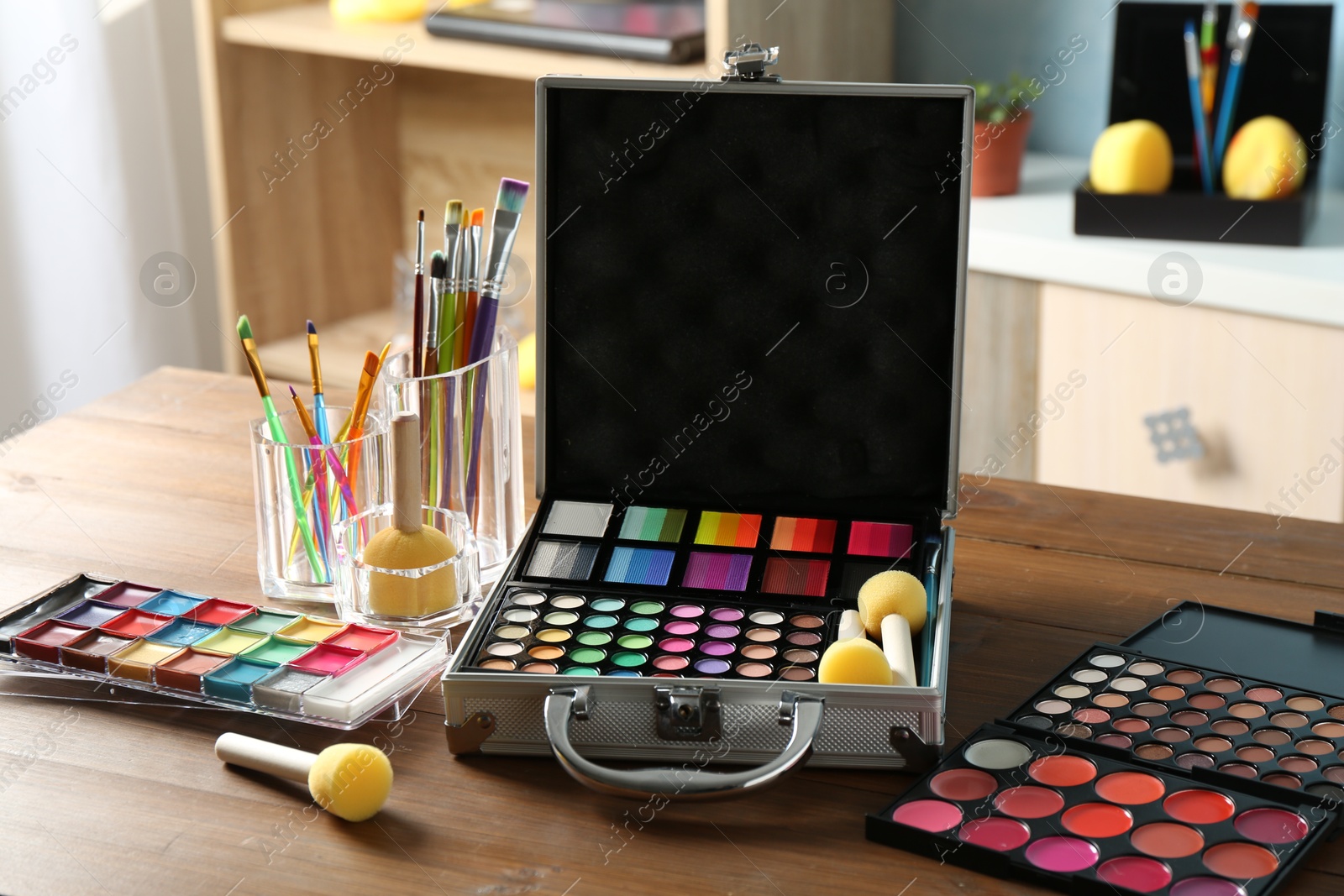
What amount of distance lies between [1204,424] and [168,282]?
171cm

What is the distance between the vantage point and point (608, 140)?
100 cm

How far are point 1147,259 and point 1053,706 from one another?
1073mm

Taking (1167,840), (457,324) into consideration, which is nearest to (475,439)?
(457,324)

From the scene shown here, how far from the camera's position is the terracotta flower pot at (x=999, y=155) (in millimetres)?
1939

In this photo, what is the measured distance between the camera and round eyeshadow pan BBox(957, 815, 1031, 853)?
2.29 ft

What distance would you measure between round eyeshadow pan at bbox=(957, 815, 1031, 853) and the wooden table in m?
0.02

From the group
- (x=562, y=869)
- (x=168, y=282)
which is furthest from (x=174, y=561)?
(x=168, y=282)

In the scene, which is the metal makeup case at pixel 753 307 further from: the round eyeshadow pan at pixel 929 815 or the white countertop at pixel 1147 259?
the white countertop at pixel 1147 259

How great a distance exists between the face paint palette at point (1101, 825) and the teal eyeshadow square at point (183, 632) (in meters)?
0.46

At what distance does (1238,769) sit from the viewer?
746 mm

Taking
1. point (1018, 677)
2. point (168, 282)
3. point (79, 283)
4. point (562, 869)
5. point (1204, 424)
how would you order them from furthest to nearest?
1. point (168, 282)
2. point (79, 283)
3. point (1204, 424)
4. point (1018, 677)
5. point (562, 869)

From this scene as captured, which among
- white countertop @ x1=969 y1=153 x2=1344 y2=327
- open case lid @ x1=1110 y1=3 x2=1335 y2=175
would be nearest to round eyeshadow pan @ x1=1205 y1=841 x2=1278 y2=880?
white countertop @ x1=969 y1=153 x2=1344 y2=327

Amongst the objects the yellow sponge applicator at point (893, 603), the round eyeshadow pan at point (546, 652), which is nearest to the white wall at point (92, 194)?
the round eyeshadow pan at point (546, 652)

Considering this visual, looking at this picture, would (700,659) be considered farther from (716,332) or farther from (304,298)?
(304,298)
